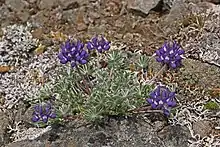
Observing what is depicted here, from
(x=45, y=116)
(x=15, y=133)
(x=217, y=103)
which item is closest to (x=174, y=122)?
(x=217, y=103)

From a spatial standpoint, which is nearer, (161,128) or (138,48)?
(161,128)

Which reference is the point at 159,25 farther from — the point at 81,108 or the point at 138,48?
the point at 81,108

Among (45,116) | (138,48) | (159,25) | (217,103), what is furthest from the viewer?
(159,25)

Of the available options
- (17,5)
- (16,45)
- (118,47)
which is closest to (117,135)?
(118,47)

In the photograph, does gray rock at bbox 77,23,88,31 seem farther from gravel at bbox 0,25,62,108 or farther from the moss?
the moss

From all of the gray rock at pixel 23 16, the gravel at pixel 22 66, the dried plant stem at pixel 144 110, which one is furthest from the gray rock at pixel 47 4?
the dried plant stem at pixel 144 110

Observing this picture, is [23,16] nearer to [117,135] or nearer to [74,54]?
[74,54]

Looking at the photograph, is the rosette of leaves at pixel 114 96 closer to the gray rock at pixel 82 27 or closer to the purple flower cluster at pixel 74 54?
the purple flower cluster at pixel 74 54
